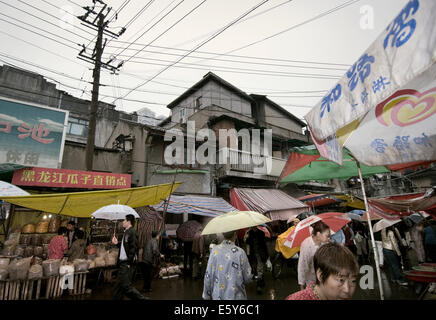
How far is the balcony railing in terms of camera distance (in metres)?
13.7

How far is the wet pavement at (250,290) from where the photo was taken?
6180 mm

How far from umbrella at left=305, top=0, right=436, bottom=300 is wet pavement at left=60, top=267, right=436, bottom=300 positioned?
5.32 m

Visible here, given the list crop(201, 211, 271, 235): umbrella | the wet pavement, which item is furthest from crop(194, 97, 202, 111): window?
crop(201, 211, 271, 235): umbrella

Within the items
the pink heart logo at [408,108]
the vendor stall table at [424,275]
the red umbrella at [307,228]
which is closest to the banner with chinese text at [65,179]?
the red umbrella at [307,228]

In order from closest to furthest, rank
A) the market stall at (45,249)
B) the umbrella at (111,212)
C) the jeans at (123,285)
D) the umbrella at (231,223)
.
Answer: the umbrella at (231,223) < the jeans at (123,285) < the market stall at (45,249) < the umbrella at (111,212)

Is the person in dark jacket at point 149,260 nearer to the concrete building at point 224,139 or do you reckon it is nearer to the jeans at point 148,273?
the jeans at point 148,273

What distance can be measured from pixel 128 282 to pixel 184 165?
9.37 meters

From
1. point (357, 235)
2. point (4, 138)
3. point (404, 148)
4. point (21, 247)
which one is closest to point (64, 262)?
point (21, 247)

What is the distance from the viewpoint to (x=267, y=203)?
11445 millimetres

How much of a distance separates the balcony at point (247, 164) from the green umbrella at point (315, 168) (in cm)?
681

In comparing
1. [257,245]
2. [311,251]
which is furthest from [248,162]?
[311,251]

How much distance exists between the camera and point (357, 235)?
35.9ft

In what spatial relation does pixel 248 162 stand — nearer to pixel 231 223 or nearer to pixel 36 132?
pixel 231 223
